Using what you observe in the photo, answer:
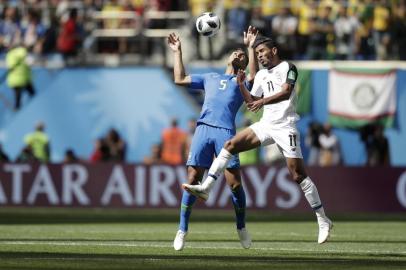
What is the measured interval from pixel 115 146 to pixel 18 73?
3.26 m

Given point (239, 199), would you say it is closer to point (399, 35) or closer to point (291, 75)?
point (291, 75)

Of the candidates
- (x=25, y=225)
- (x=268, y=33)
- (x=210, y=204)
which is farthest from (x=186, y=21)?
(x=25, y=225)

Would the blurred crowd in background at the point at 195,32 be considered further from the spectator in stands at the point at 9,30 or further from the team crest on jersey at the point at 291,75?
the team crest on jersey at the point at 291,75

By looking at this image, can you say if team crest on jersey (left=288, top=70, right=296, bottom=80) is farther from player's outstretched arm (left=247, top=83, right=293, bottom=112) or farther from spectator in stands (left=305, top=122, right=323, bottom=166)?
spectator in stands (left=305, top=122, right=323, bottom=166)

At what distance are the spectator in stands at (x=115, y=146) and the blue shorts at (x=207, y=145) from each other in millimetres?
15512

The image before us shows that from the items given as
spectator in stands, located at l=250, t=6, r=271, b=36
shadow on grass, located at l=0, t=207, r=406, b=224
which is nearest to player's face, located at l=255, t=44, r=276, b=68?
shadow on grass, located at l=0, t=207, r=406, b=224

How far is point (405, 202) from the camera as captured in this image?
80.2 feet

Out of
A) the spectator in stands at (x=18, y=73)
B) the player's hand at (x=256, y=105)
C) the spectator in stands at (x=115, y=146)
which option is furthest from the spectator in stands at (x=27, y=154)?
the player's hand at (x=256, y=105)

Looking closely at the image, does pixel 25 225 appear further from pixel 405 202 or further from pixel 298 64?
pixel 298 64

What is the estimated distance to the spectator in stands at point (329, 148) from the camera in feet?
93.5

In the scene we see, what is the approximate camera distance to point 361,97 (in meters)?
29.5

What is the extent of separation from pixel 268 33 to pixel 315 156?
10.6 feet

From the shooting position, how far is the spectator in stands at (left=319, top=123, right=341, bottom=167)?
2848cm

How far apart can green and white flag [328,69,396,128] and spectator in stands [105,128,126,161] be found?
212 inches
